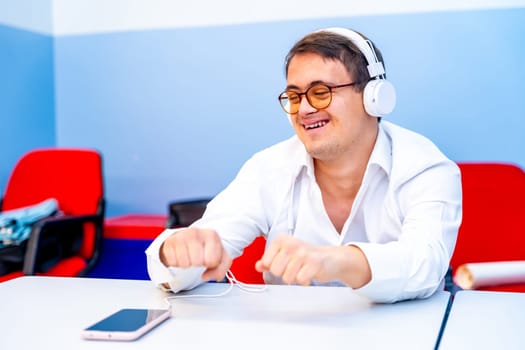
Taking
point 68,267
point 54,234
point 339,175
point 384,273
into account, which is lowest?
point 68,267

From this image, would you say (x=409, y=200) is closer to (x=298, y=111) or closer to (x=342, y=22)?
(x=298, y=111)

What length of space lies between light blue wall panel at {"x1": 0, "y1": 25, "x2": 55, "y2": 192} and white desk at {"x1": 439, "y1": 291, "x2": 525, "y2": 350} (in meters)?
2.65

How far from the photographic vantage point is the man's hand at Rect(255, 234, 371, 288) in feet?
3.65

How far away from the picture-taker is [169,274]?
4.31ft

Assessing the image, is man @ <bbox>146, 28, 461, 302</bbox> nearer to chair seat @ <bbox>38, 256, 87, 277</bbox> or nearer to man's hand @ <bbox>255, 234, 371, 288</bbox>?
man's hand @ <bbox>255, 234, 371, 288</bbox>

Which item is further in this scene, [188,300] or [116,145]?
[116,145]

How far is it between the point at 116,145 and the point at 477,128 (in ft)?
6.05

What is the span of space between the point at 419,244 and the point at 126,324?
0.63 m

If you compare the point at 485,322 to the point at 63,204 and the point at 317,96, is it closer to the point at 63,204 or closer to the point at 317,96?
the point at 317,96

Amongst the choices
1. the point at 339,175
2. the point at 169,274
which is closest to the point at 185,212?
the point at 339,175

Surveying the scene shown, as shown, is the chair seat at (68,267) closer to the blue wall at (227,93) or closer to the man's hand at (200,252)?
the blue wall at (227,93)

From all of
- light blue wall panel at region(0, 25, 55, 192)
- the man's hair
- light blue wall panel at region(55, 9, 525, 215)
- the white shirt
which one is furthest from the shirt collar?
light blue wall panel at region(0, 25, 55, 192)

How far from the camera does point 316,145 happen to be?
1.62 m

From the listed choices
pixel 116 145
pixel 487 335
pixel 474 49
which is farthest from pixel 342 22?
pixel 487 335
